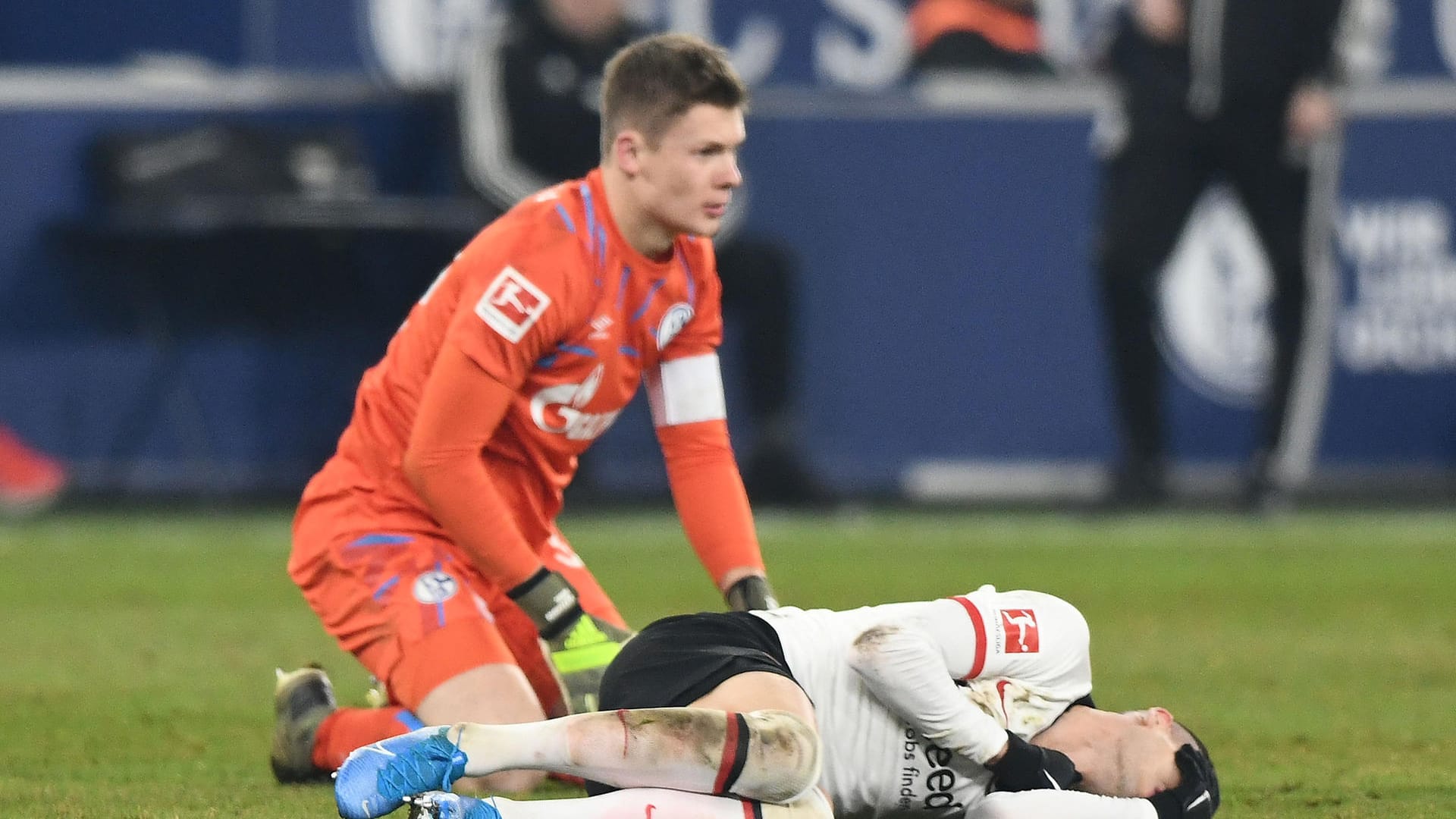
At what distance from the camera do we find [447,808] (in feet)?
13.9

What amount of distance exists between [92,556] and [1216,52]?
6.57 m

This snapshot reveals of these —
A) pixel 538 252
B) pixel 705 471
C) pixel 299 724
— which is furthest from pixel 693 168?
pixel 299 724

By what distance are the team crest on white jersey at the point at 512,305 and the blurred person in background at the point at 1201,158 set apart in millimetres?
7607

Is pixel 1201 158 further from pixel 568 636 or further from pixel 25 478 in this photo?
pixel 568 636

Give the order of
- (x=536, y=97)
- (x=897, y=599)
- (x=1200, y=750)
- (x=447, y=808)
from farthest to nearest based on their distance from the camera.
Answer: (x=536, y=97) → (x=897, y=599) → (x=1200, y=750) → (x=447, y=808)

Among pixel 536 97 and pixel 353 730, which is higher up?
pixel 536 97

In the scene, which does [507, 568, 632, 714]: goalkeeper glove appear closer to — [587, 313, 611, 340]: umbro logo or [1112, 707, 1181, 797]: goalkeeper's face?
[587, 313, 611, 340]: umbro logo

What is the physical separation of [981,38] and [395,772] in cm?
946

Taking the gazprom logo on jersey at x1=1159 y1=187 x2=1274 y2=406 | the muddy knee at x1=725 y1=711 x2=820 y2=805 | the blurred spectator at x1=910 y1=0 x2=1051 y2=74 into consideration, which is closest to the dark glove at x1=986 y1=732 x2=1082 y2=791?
the muddy knee at x1=725 y1=711 x2=820 y2=805

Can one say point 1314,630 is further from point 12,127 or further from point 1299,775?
point 12,127

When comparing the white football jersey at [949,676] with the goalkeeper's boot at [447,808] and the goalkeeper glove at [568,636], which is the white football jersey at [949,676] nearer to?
the goalkeeper glove at [568,636]

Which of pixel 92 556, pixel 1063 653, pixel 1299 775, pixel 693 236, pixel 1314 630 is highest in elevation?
pixel 693 236

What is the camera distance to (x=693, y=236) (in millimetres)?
5664

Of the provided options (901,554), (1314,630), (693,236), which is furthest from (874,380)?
(693,236)
